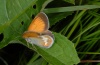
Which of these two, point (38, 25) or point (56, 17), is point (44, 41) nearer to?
point (38, 25)

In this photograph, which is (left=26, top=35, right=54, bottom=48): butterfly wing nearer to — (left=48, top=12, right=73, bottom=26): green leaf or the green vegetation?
the green vegetation

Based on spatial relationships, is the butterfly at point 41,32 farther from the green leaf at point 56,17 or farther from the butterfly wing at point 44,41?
the green leaf at point 56,17

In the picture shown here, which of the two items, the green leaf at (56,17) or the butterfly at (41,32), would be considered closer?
the butterfly at (41,32)

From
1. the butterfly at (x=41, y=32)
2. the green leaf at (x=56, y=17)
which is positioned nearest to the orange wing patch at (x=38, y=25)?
the butterfly at (x=41, y=32)

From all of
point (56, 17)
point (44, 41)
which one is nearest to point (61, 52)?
point (44, 41)

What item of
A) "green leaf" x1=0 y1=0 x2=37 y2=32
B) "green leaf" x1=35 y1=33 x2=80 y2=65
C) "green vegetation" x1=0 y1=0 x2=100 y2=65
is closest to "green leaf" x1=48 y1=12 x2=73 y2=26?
"green vegetation" x1=0 y1=0 x2=100 y2=65
